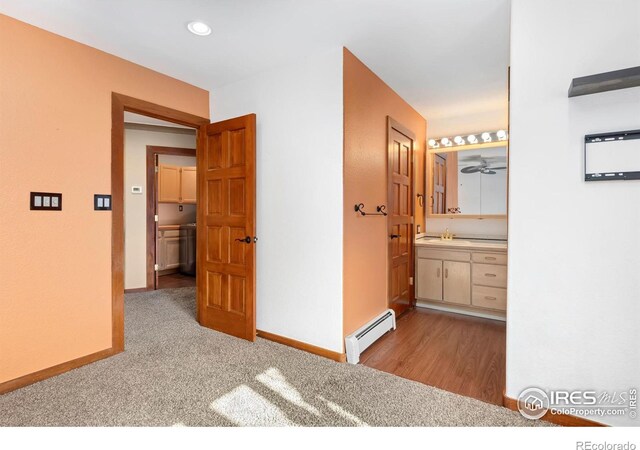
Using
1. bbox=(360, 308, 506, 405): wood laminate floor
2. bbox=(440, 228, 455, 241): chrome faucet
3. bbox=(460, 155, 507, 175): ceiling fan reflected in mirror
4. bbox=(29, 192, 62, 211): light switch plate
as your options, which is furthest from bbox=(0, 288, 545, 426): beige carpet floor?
bbox=(460, 155, 507, 175): ceiling fan reflected in mirror

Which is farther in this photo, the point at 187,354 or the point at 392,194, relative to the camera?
the point at 392,194

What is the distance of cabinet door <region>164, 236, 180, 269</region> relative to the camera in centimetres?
561

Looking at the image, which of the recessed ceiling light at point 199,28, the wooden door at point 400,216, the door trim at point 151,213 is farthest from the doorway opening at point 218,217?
the door trim at point 151,213

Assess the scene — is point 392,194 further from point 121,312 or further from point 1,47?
point 1,47

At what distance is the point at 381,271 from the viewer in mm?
3111

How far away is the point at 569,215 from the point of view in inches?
65.0

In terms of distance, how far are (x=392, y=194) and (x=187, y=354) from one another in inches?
96.2

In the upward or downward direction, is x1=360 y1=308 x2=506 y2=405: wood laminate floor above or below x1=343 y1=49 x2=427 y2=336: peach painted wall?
below

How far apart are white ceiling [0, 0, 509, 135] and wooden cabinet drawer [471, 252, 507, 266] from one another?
1758 mm

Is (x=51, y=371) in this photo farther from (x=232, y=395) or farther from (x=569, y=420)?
(x=569, y=420)

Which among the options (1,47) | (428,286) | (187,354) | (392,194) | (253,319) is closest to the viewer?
(1,47)

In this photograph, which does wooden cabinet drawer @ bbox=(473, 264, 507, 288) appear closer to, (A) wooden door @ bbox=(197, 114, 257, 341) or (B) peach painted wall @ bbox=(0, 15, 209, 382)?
(A) wooden door @ bbox=(197, 114, 257, 341)

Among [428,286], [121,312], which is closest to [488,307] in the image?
[428,286]

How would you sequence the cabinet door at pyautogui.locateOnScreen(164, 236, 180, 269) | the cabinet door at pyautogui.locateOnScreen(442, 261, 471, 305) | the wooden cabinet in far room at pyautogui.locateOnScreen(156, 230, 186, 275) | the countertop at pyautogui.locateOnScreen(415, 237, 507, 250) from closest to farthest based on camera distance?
the countertop at pyautogui.locateOnScreen(415, 237, 507, 250) → the cabinet door at pyautogui.locateOnScreen(442, 261, 471, 305) → the wooden cabinet in far room at pyautogui.locateOnScreen(156, 230, 186, 275) → the cabinet door at pyautogui.locateOnScreen(164, 236, 180, 269)
